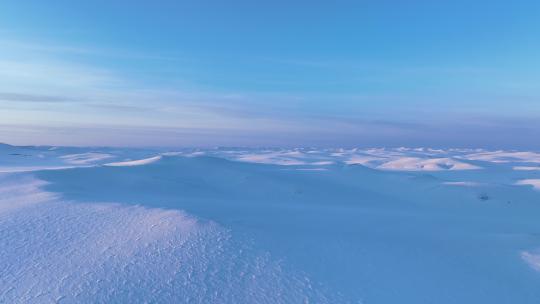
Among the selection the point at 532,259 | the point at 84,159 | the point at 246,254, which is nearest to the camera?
the point at 246,254

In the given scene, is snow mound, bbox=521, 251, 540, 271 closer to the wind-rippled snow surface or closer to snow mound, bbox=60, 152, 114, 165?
the wind-rippled snow surface

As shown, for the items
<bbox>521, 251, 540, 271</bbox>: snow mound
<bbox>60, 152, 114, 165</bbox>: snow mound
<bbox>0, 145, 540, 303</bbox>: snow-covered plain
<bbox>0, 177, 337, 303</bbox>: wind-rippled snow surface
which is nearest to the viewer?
<bbox>0, 177, 337, 303</bbox>: wind-rippled snow surface

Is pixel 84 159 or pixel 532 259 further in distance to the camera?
pixel 84 159

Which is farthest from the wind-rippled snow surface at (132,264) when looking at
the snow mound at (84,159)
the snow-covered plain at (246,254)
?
the snow mound at (84,159)

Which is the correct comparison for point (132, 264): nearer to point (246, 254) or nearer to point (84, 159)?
point (246, 254)

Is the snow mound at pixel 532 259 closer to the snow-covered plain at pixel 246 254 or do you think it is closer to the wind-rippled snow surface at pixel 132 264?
the snow-covered plain at pixel 246 254

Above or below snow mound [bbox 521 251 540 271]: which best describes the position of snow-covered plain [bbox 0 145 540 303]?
above

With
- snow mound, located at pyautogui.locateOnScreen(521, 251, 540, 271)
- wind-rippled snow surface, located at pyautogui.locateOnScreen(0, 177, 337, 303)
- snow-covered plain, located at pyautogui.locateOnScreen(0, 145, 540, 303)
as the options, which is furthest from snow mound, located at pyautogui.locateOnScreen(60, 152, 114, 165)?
snow mound, located at pyautogui.locateOnScreen(521, 251, 540, 271)

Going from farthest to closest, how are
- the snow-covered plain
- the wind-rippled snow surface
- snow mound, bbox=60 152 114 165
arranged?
snow mound, bbox=60 152 114 165
the snow-covered plain
the wind-rippled snow surface

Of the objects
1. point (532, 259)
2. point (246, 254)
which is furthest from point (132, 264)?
point (532, 259)

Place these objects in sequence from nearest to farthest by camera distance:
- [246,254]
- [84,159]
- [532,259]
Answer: [246,254]
[532,259]
[84,159]

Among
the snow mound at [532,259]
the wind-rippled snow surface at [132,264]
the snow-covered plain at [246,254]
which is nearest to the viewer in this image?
the wind-rippled snow surface at [132,264]

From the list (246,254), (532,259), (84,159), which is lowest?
(84,159)
